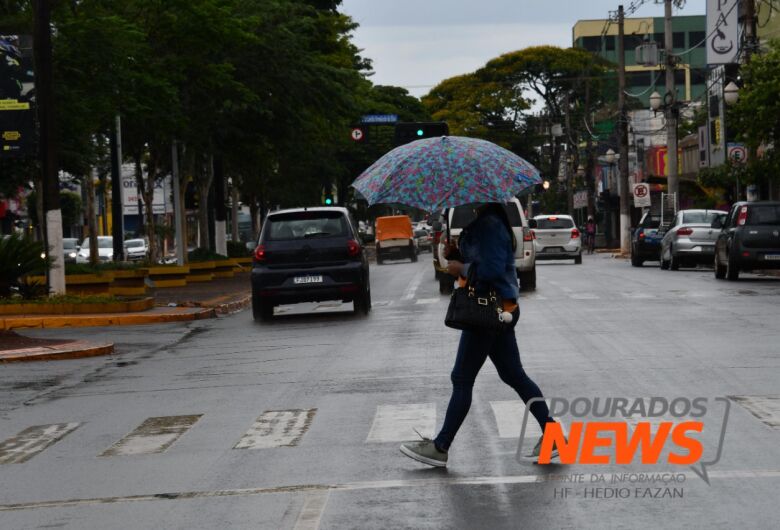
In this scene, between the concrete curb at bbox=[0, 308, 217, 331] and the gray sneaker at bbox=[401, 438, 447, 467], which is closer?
the gray sneaker at bbox=[401, 438, 447, 467]

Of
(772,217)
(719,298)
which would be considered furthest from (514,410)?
(772,217)

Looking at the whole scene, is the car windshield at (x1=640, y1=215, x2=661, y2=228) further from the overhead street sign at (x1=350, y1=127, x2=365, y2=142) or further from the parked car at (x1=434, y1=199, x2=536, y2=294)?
the overhead street sign at (x1=350, y1=127, x2=365, y2=142)

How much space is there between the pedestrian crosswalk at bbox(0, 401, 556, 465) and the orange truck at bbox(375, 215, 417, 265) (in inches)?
2034

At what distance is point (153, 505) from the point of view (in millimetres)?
8594

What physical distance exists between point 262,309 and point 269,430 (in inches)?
512

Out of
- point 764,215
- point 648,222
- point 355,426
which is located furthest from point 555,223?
point 355,426

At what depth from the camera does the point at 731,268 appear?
31.6m

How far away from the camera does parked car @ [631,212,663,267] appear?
45713 millimetres

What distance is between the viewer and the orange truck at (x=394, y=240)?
64.6 metres

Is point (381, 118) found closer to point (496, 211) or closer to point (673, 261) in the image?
point (673, 261)

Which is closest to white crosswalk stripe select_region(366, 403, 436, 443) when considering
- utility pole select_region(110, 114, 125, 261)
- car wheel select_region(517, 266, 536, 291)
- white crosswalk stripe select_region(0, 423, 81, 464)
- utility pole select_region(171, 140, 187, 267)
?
white crosswalk stripe select_region(0, 423, 81, 464)

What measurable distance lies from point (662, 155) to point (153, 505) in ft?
255

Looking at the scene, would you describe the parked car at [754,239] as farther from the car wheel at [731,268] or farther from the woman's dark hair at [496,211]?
the woman's dark hair at [496,211]

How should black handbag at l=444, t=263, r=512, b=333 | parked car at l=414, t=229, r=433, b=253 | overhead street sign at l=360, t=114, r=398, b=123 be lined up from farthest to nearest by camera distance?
1. parked car at l=414, t=229, r=433, b=253
2. overhead street sign at l=360, t=114, r=398, b=123
3. black handbag at l=444, t=263, r=512, b=333
